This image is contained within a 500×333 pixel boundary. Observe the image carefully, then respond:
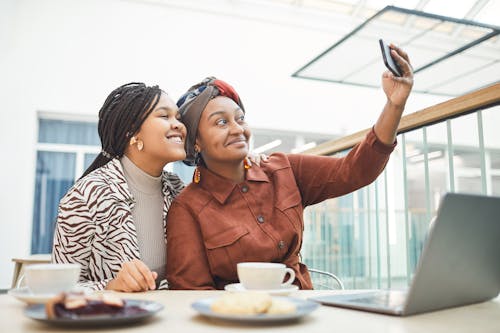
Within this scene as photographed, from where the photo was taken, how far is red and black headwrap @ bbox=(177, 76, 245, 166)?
164 cm

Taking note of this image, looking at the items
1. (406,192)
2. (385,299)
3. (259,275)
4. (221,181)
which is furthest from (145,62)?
(385,299)

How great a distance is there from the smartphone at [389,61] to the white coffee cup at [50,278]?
928 millimetres

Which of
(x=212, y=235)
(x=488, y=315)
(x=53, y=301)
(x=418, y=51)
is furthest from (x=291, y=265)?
(x=418, y=51)

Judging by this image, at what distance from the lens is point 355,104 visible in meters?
7.73

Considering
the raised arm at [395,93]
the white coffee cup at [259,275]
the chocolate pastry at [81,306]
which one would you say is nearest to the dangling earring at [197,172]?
the raised arm at [395,93]

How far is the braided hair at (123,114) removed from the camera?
5.20 ft

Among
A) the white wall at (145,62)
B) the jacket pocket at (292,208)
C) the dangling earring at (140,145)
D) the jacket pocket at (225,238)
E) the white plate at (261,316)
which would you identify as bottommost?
the white plate at (261,316)

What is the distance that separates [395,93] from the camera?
4.58ft

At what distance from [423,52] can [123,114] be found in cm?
298

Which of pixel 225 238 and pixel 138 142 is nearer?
pixel 225 238

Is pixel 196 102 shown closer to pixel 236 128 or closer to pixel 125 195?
pixel 236 128

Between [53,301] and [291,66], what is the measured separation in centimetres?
720

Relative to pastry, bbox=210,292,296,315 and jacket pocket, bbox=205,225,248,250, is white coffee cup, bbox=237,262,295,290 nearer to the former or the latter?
pastry, bbox=210,292,296,315

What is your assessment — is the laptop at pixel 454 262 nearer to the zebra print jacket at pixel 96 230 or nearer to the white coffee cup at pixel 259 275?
the white coffee cup at pixel 259 275
